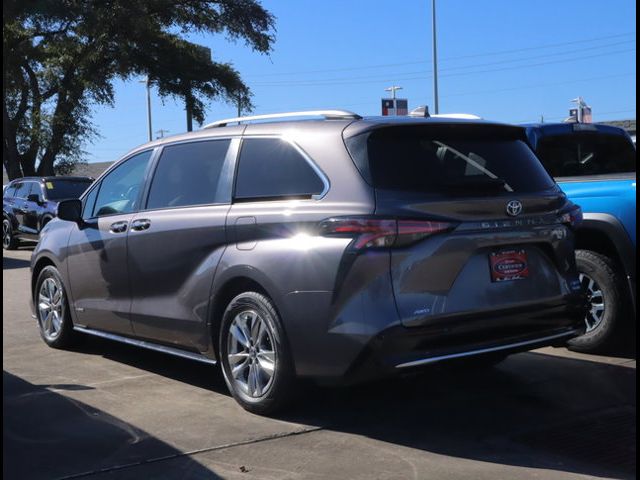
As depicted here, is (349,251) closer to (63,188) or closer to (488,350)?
(488,350)

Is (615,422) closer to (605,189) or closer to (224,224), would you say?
(605,189)

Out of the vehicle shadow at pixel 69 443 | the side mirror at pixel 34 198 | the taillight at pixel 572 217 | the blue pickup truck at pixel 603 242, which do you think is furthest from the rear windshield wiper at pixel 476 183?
the side mirror at pixel 34 198

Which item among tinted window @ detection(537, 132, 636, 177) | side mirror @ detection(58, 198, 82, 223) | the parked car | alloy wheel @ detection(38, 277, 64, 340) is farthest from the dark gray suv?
the parked car

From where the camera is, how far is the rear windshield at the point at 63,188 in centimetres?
1750

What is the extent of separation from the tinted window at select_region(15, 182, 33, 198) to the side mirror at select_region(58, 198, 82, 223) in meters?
12.2

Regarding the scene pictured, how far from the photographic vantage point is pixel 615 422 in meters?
4.86

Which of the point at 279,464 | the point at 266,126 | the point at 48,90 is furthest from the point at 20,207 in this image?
the point at 48,90

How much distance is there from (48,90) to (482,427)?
108ft

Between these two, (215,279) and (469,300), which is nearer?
(469,300)

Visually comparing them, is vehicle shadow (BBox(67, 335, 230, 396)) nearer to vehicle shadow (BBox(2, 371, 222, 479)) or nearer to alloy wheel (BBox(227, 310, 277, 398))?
alloy wheel (BBox(227, 310, 277, 398))

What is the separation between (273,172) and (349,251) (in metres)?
0.96

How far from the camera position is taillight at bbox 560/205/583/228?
510 cm

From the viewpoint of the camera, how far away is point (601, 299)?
641 centimetres

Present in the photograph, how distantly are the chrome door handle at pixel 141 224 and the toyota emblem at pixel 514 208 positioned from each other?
262 centimetres
